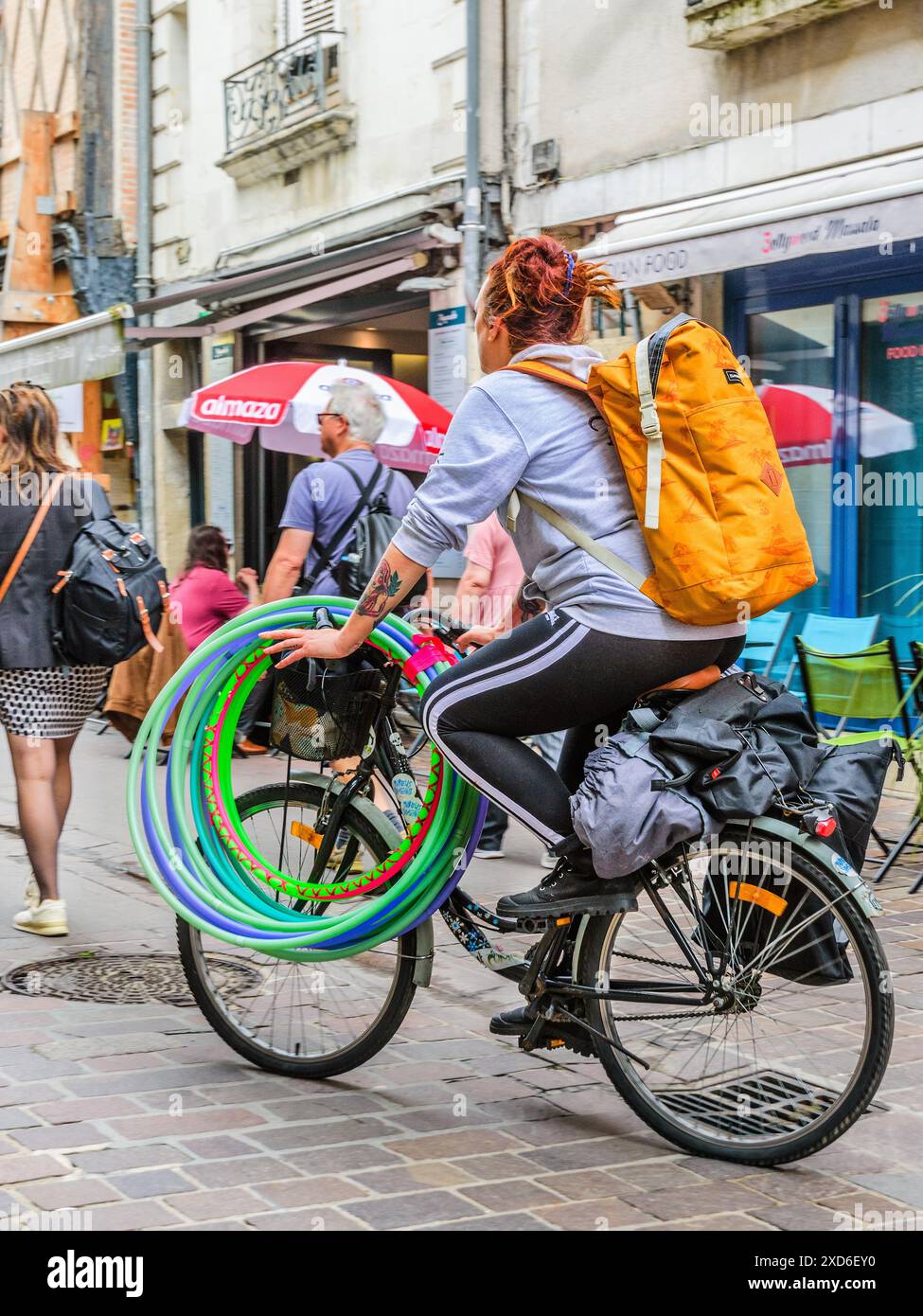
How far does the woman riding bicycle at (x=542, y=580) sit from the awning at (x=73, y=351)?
43.6ft

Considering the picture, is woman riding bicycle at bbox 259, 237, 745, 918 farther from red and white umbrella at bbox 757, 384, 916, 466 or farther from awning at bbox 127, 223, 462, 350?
awning at bbox 127, 223, 462, 350

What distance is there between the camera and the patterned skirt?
18.8 ft

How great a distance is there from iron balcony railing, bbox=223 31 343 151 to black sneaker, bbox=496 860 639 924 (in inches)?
458

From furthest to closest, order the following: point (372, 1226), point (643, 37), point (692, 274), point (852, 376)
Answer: point (643, 37)
point (852, 376)
point (692, 274)
point (372, 1226)

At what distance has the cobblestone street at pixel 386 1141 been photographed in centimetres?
327

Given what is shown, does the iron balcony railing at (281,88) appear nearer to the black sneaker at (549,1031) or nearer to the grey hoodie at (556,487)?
the grey hoodie at (556,487)

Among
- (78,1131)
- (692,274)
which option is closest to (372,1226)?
(78,1131)

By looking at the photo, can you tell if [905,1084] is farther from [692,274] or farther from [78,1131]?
[692,274]

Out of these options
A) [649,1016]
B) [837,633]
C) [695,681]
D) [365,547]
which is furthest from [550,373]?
[837,633]

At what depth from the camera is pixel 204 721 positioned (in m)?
4.22

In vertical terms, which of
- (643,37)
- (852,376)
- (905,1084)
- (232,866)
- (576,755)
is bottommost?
(905,1084)

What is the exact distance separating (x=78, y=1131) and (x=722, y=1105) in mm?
1471

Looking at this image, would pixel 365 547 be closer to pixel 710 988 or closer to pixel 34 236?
pixel 710 988

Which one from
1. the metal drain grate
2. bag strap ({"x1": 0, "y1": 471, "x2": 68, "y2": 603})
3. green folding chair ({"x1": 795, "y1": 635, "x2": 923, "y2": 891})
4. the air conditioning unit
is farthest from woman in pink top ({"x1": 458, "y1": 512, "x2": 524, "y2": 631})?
the air conditioning unit
